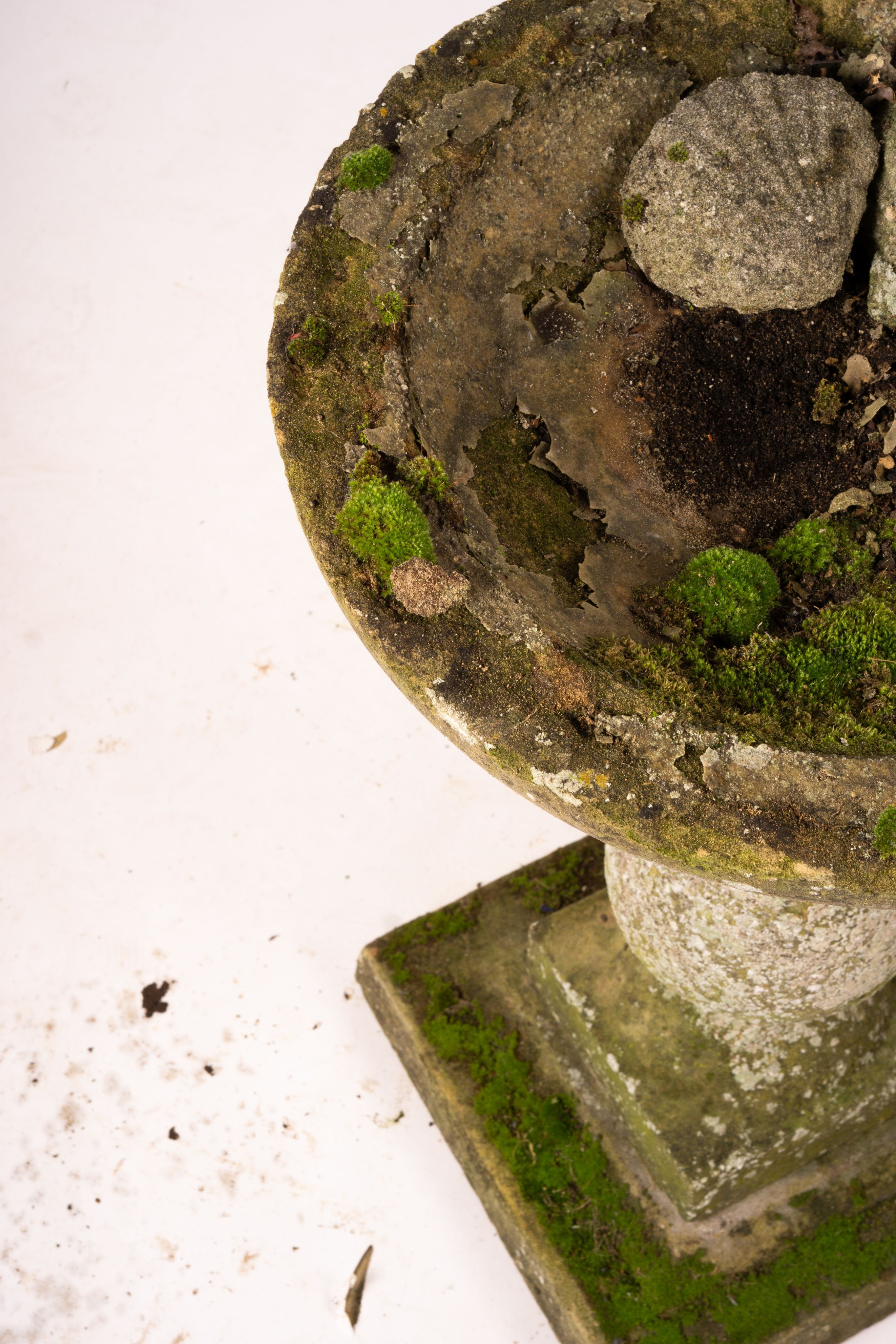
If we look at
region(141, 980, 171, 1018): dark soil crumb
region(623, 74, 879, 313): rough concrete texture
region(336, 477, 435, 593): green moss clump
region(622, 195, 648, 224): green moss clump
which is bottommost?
region(336, 477, 435, 593): green moss clump

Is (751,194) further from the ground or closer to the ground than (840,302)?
further from the ground

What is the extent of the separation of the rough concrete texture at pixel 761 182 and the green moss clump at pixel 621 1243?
3.33 meters

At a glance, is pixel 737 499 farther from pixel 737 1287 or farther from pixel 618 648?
pixel 737 1287

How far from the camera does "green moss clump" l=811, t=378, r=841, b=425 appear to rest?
323cm

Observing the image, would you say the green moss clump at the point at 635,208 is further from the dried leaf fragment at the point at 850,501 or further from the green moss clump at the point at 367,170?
the dried leaf fragment at the point at 850,501

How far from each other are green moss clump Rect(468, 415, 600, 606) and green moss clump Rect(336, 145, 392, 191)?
792 millimetres

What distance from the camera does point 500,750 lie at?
98.8 inches

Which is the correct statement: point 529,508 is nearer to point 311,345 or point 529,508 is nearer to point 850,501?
point 311,345

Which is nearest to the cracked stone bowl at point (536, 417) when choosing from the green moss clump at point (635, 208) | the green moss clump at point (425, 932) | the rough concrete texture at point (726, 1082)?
the green moss clump at point (635, 208)

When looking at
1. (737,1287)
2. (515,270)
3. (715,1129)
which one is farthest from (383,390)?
(737,1287)

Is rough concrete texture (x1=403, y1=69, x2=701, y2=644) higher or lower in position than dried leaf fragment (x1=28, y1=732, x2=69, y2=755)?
lower

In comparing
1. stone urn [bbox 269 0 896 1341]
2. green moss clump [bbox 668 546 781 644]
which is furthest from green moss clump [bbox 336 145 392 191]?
green moss clump [bbox 668 546 781 644]

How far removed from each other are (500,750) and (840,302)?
6.48 ft

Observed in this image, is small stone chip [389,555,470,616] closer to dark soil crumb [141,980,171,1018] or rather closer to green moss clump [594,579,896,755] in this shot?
green moss clump [594,579,896,755]
